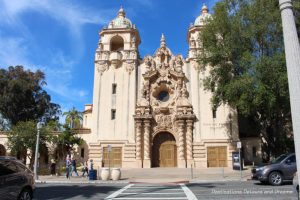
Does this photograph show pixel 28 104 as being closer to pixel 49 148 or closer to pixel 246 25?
pixel 49 148

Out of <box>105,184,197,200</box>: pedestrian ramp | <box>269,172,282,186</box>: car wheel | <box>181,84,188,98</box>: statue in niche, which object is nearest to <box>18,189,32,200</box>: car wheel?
<box>105,184,197,200</box>: pedestrian ramp

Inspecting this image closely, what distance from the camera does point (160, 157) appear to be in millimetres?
36062

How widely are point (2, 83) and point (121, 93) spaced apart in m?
21.1

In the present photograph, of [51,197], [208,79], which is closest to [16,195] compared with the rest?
[51,197]

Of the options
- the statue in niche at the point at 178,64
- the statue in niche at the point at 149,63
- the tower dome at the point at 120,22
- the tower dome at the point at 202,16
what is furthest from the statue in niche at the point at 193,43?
the tower dome at the point at 120,22

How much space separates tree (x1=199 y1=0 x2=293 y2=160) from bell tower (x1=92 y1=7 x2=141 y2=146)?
384 inches

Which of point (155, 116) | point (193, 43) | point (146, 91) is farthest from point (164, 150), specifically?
point (193, 43)

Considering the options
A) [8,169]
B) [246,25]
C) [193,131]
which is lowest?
Result: [8,169]

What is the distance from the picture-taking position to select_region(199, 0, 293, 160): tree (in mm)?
25062

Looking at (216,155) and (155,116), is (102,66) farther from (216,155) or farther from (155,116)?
(216,155)

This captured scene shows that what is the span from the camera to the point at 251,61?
26172mm

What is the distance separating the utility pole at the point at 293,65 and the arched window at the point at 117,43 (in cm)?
3366

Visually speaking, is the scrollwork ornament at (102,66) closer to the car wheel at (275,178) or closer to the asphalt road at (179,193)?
the asphalt road at (179,193)

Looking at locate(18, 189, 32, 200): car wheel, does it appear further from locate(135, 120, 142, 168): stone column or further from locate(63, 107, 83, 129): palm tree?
locate(63, 107, 83, 129): palm tree
